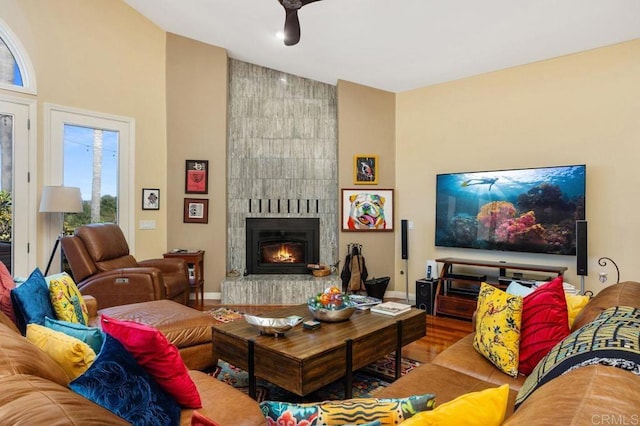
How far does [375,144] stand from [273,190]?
1.63 meters

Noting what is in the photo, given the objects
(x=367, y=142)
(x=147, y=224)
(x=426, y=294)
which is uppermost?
(x=367, y=142)

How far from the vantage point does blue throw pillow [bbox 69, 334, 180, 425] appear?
0.96 meters

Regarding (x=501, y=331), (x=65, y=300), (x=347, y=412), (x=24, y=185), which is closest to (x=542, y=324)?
(x=501, y=331)

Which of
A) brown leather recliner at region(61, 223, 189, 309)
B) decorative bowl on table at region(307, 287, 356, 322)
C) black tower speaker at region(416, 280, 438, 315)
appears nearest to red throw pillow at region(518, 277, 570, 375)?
decorative bowl on table at region(307, 287, 356, 322)

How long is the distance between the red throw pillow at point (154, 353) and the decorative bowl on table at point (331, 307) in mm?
1269

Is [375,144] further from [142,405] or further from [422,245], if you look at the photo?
[142,405]

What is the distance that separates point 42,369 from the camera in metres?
0.86

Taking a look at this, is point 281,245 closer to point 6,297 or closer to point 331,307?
point 331,307

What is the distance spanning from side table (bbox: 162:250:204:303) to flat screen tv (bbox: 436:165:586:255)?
3.15m

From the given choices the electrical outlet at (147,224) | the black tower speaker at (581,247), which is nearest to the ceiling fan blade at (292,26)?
the electrical outlet at (147,224)

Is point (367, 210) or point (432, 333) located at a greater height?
point (367, 210)

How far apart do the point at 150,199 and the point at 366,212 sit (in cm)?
297

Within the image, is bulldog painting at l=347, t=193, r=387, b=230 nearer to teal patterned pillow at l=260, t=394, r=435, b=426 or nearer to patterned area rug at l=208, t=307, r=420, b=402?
patterned area rug at l=208, t=307, r=420, b=402

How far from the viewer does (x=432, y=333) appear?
375 cm
